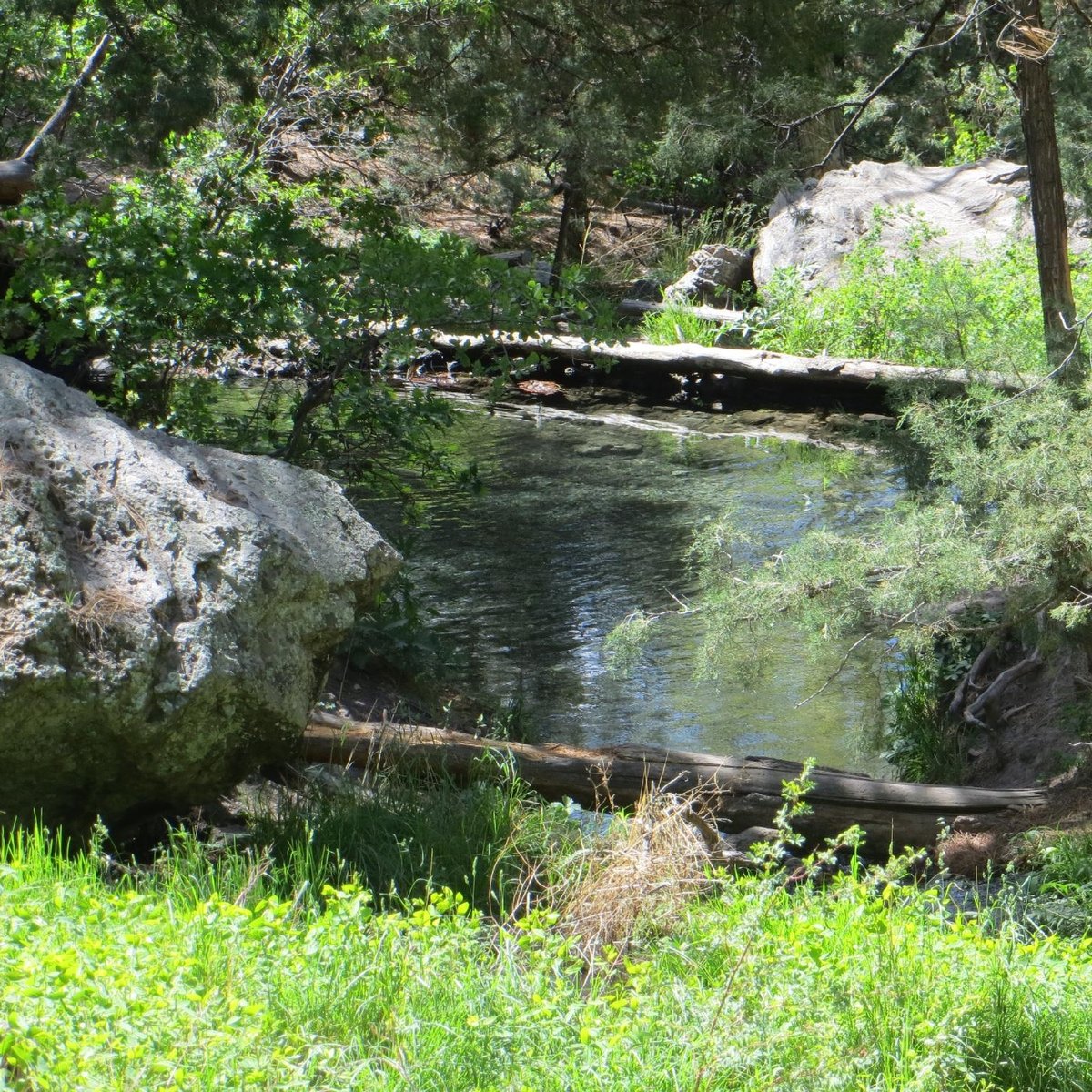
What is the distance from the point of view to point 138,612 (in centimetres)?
385

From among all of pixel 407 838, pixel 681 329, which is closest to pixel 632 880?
pixel 407 838

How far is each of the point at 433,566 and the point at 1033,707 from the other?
4804 millimetres

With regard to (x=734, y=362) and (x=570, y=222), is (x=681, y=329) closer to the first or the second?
(x=734, y=362)

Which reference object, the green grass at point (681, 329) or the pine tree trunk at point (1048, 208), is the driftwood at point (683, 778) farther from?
the green grass at point (681, 329)

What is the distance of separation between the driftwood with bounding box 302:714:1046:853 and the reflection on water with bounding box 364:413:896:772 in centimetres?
101

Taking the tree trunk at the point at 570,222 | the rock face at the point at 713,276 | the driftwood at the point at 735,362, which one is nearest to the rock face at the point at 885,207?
the rock face at the point at 713,276

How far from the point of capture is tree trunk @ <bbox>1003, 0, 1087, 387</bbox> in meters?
6.02

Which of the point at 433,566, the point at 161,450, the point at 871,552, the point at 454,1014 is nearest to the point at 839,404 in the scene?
the point at 433,566

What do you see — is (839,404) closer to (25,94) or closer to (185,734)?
(25,94)

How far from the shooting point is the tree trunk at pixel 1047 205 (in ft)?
19.7

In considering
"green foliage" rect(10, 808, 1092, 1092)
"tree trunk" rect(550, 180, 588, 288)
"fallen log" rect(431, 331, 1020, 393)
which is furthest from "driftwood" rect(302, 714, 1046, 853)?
"tree trunk" rect(550, 180, 588, 288)

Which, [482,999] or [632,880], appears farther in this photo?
[632,880]

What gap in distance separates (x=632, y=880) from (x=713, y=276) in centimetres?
1456

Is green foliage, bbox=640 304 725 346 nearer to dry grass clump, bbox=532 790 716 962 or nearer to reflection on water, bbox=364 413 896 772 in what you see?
reflection on water, bbox=364 413 896 772
